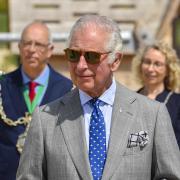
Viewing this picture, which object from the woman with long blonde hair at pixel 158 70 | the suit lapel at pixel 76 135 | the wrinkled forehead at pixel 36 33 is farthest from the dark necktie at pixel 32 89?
the suit lapel at pixel 76 135

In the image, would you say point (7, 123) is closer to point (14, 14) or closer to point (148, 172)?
point (148, 172)

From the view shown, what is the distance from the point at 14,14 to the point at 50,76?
6.23 meters

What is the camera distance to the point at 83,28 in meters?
4.08

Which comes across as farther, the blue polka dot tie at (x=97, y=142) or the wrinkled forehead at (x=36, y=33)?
the wrinkled forehead at (x=36, y=33)

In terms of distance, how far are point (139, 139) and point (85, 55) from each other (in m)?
0.49

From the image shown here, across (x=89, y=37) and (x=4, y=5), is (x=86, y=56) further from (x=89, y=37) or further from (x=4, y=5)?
(x=4, y=5)

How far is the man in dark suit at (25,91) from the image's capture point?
6.06 metres

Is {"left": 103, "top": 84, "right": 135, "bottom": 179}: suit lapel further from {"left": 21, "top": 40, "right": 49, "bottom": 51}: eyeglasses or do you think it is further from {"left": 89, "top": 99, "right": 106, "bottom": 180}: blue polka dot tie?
{"left": 21, "top": 40, "right": 49, "bottom": 51}: eyeglasses

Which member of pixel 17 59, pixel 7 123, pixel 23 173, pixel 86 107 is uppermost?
pixel 86 107

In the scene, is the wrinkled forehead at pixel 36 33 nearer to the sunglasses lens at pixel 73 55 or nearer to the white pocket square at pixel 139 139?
the sunglasses lens at pixel 73 55

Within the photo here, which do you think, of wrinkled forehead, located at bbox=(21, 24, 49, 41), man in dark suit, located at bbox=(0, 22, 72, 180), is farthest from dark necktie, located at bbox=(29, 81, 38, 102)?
wrinkled forehead, located at bbox=(21, 24, 49, 41)

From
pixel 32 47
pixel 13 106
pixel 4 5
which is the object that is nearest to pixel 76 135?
pixel 13 106

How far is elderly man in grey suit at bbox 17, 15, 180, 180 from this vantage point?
13.3 ft

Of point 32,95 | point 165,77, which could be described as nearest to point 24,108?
point 32,95
